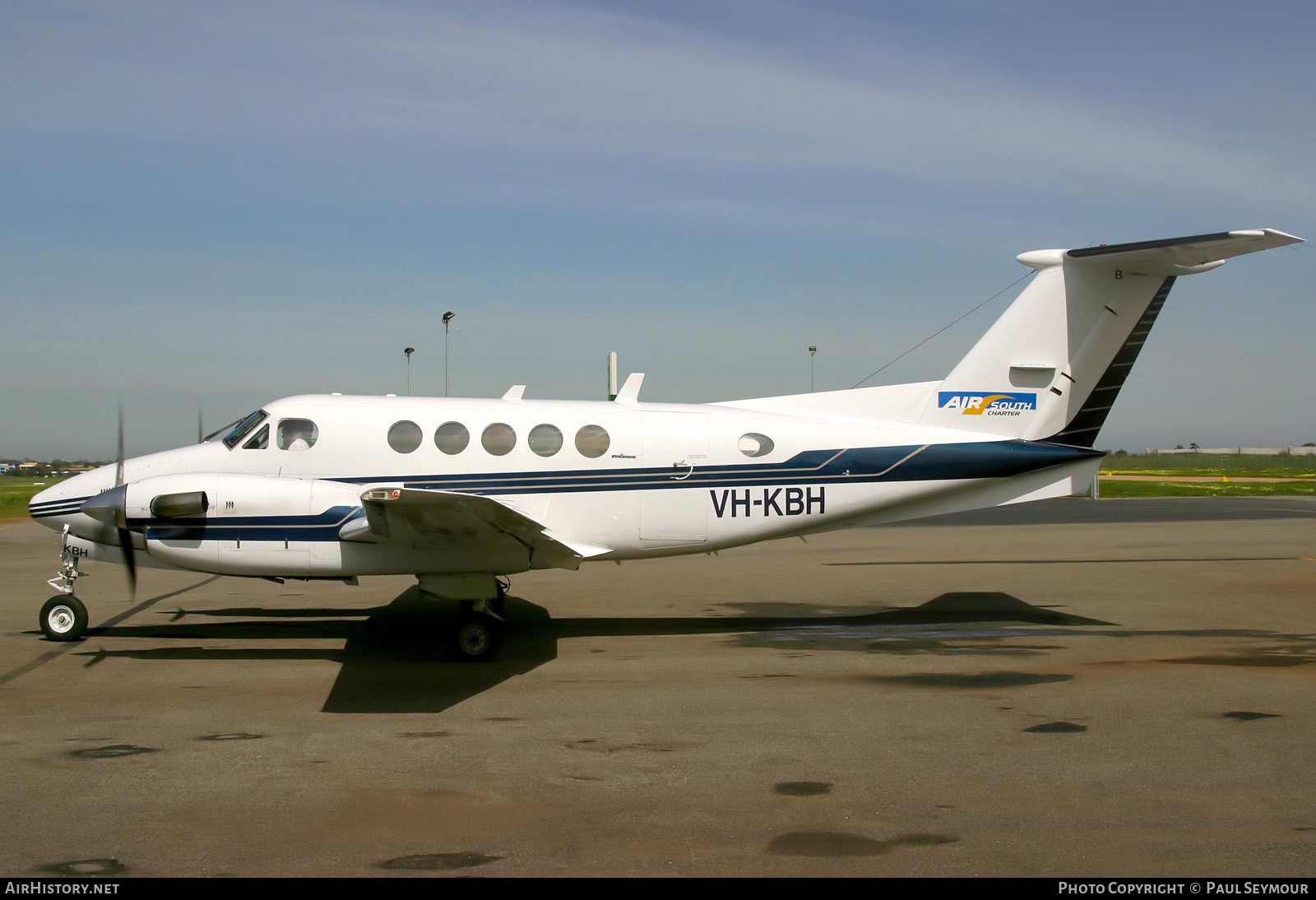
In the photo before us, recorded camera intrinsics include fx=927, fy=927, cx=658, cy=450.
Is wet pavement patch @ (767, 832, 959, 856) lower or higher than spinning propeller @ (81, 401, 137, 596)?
lower

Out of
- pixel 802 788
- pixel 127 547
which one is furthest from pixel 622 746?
pixel 127 547

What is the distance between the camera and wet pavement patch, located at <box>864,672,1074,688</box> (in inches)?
324

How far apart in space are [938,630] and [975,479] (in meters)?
1.81

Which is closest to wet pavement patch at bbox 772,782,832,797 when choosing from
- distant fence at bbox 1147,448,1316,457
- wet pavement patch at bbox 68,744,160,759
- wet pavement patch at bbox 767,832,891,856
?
wet pavement patch at bbox 767,832,891,856

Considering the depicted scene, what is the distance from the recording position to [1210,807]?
5289 millimetres

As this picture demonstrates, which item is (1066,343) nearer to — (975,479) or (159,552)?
(975,479)

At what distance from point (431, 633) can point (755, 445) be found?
4.32 m

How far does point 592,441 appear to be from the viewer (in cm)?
1026

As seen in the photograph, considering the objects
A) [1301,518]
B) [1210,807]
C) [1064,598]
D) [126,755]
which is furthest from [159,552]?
[1301,518]

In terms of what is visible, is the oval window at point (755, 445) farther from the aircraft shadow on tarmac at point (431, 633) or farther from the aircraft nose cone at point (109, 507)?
the aircraft nose cone at point (109, 507)

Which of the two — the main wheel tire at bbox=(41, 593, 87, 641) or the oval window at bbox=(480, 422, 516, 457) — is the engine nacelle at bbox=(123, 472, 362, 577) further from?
the oval window at bbox=(480, 422, 516, 457)

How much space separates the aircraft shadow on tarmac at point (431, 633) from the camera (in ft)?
27.4

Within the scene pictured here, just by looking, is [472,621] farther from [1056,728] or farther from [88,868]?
[1056,728]

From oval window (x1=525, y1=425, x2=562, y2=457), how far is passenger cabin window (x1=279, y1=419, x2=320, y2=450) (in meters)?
2.30
